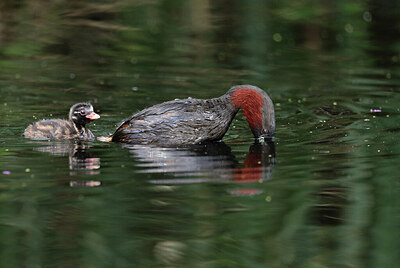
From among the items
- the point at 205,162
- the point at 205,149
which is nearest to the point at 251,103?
the point at 205,149

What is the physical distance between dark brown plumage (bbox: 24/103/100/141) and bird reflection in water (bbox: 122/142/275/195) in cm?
86

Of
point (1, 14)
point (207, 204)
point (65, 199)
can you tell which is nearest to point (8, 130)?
point (65, 199)

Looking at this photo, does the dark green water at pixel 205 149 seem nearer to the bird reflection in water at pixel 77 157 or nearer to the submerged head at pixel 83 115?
the bird reflection in water at pixel 77 157

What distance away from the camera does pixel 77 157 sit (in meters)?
9.12

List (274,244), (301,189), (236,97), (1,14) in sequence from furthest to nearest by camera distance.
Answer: (1,14) → (236,97) → (301,189) → (274,244)

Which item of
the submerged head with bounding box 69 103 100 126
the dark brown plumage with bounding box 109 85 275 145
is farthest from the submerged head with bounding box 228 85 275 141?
the submerged head with bounding box 69 103 100 126

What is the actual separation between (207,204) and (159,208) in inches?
16.3

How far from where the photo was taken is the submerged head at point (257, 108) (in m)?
9.93

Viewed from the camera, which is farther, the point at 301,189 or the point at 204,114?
the point at 204,114

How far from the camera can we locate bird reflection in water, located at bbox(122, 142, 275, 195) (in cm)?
798

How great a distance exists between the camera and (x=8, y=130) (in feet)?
33.9

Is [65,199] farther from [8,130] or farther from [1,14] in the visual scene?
[1,14]

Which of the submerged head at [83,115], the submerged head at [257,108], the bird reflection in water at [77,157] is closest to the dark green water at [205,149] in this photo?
the bird reflection in water at [77,157]

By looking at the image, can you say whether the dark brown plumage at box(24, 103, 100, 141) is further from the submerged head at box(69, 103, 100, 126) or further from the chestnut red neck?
the chestnut red neck
